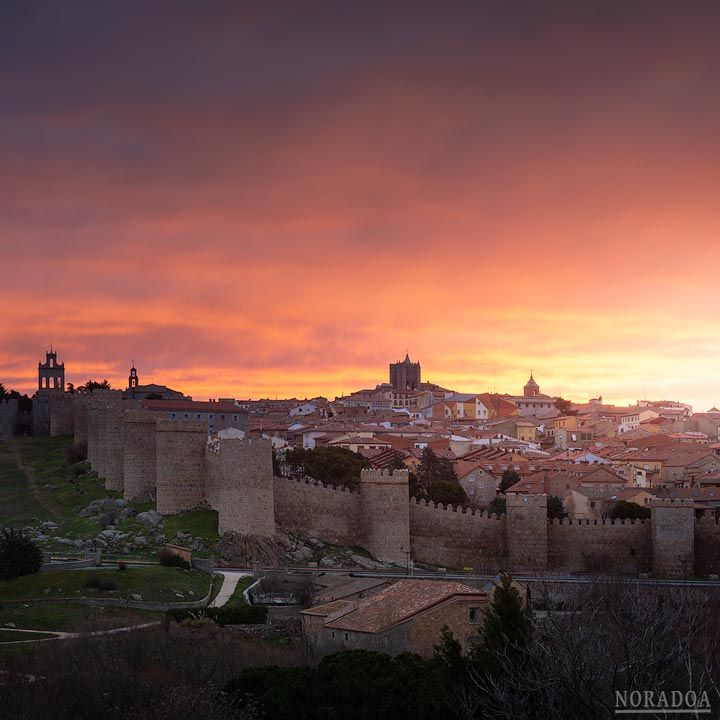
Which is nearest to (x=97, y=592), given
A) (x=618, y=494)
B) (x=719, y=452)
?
(x=618, y=494)

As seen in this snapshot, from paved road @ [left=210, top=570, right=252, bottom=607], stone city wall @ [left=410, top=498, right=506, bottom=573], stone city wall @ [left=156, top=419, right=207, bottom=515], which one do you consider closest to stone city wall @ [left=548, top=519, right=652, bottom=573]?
stone city wall @ [left=410, top=498, right=506, bottom=573]

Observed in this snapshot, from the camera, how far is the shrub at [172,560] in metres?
40.9

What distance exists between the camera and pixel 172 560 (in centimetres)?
4106

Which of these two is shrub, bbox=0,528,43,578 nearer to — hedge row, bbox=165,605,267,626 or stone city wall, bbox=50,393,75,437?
hedge row, bbox=165,605,267,626

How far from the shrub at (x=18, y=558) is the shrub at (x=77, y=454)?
73.3ft

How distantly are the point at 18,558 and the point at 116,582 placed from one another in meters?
3.30

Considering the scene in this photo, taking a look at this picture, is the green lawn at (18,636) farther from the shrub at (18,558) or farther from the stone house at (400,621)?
the shrub at (18,558)

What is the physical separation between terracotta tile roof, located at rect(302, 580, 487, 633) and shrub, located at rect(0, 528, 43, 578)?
28.6 feet

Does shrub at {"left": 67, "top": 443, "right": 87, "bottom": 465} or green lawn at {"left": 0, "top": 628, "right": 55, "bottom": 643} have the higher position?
shrub at {"left": 67, "top": 443, "right": 87, "bottom": 465}

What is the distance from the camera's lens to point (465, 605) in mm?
32562

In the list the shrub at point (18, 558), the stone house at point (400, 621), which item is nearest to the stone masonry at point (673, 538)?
the stone house at point (400, 621)

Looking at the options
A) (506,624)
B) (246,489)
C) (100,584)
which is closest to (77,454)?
(246,489)

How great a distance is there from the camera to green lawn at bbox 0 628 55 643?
96.0ft

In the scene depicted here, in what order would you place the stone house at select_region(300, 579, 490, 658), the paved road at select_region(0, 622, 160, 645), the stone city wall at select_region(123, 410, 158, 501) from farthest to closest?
the stone city wall at select_region(123, 410, 158, 501) < the stone house at select_region(300, 579, 490, 658) < the paved road at select_region(0, 622, 160, 645)
